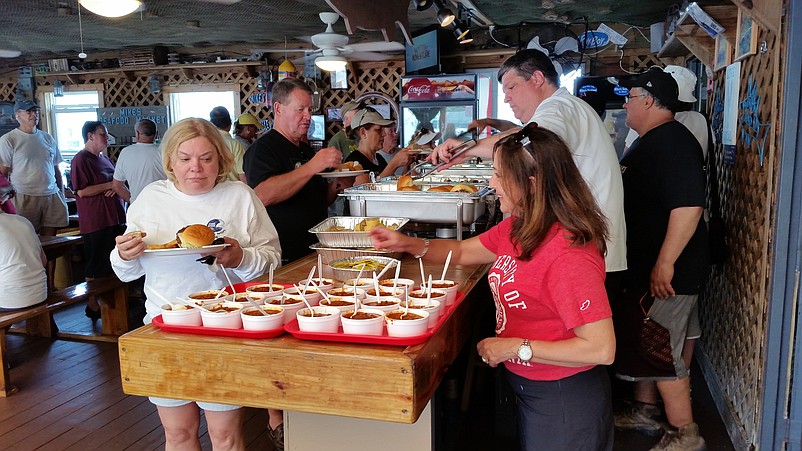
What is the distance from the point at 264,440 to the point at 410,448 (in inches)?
60.7

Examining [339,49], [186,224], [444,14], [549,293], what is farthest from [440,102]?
[549,293]

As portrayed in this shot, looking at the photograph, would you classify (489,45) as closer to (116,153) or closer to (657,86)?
(657,86)

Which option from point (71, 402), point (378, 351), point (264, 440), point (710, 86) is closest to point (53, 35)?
point (71, 402)

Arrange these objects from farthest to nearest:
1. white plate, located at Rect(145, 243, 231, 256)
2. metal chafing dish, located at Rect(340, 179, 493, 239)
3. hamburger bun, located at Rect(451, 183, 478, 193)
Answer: hamburger bun, located at Rect(451, 183, 478, 193) < metal chafing dish, located at Rect(340, 179, 493, 239) < white plate, located at Rect(145, 243, 231, 256)

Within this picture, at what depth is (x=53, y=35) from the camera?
8570 millimetres

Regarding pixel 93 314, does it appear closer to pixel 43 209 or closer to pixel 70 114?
pixel 43 209

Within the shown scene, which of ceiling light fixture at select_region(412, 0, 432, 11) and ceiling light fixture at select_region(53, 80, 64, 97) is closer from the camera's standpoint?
ceiling light fixture at select_region(412, 0, 432, 11)

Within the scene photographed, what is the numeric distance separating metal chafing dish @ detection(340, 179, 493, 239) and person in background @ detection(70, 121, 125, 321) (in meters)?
3.87

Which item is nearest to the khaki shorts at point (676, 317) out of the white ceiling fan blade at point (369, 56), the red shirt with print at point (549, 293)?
the red shirt with print at point (549, 293)

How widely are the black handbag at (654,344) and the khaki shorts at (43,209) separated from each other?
6.45 m

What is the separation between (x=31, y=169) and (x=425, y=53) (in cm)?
483

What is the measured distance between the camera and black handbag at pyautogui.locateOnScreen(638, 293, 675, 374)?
327cm

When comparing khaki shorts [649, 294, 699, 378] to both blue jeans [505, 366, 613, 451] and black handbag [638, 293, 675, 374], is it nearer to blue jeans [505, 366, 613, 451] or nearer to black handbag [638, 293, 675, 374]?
black handbag [638, 293, 675, 374]

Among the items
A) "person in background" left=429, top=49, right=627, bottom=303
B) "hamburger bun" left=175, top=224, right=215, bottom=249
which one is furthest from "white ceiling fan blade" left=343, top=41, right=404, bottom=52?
"hamburger bun" left=175, top=224, right=215, bottom=249
